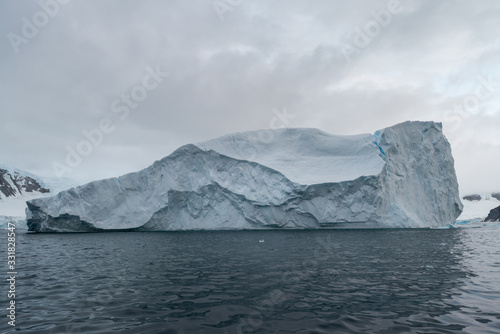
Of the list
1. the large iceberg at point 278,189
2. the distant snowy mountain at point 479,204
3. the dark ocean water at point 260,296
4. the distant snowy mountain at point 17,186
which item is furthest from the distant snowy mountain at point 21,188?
the distant snowy mountain at point 479,204

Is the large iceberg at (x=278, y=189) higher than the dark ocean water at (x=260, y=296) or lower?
higher

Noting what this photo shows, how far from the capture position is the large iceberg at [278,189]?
3164 cm

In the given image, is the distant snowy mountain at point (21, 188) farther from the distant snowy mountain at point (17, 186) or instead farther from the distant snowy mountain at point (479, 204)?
the distant snowy mountain at point (479, 204)

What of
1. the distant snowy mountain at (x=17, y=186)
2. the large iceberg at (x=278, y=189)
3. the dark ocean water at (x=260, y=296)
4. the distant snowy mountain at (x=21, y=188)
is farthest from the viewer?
the distant snowy mountain at (x=17, y=186)

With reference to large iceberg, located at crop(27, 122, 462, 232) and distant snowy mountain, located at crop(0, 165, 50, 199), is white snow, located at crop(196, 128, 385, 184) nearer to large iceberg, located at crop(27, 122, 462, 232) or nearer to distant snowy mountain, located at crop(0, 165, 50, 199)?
large iceberg, located at crop(27, 122, 462, 232)

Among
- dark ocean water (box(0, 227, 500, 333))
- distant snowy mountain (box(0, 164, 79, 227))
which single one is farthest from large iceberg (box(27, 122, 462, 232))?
distant snowy mountain (box(0, 164, 79, 227))

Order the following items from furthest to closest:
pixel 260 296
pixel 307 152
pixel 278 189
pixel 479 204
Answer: pixel 479 204 → pixel 307 152 → pixel 278 189 → pixel 260 296

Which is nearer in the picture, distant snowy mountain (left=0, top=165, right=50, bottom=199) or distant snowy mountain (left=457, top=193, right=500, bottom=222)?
distant snowy mountain (left=0, top=165, right=50, bottom=199)

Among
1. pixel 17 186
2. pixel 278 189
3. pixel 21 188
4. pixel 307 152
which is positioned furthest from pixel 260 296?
pixel 17 186

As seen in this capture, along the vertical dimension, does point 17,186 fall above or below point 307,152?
above

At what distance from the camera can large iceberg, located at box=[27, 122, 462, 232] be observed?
31.6m

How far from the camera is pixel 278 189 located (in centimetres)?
3216

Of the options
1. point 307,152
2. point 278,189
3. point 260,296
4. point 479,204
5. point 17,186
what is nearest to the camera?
point 260,296

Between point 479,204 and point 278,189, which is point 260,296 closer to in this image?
point 278,189
